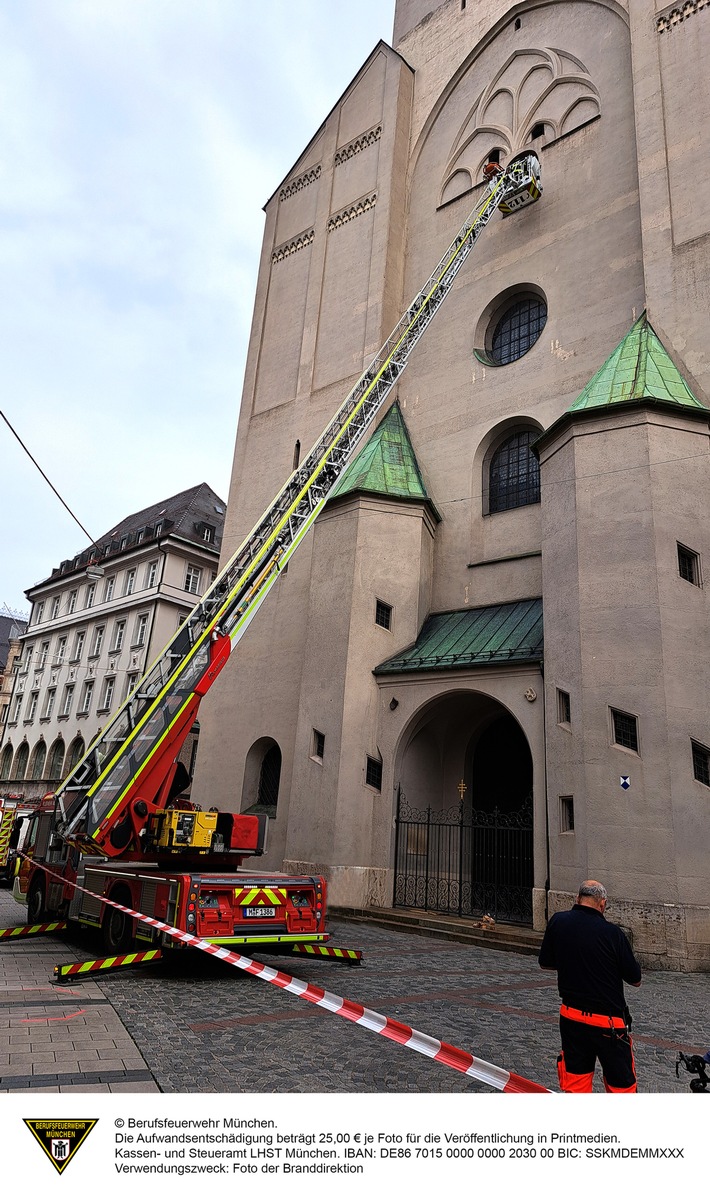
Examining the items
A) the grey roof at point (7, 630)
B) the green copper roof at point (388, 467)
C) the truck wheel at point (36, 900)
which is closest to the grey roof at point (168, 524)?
the grey roof at point (7, 630)

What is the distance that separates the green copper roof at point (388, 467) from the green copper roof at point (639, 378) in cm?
477

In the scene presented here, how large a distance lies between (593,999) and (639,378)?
12480 millimetres

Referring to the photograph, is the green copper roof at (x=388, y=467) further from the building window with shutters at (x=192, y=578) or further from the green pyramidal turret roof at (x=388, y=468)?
the building window with shutters at (x=192, y=578)

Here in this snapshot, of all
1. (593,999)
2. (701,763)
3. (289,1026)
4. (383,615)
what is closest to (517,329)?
(383,615)

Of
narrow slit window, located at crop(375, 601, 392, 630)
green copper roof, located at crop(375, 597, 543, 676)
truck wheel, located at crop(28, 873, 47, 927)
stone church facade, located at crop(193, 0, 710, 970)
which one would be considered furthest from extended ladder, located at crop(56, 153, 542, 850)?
green copper roof, located at crop(375, 597, 543, 676)

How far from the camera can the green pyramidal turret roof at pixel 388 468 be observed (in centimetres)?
1819

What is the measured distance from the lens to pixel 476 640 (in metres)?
16.1

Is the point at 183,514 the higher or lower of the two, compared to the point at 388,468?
higher

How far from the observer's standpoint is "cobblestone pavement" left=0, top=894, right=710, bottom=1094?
5070mm

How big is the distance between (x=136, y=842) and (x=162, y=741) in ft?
4.12

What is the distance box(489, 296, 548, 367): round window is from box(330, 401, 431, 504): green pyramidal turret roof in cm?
303

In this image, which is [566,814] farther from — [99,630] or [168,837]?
[99,630]

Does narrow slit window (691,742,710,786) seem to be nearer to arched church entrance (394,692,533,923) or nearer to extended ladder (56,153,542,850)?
arched church entrance (394,692,533,923)

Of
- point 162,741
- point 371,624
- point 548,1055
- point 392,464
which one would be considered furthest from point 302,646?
point 548,1055
